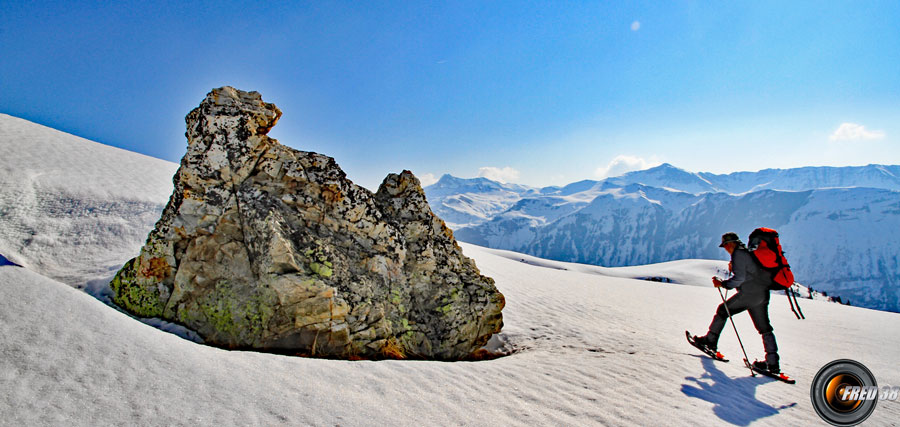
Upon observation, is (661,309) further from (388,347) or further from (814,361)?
→ (388,347)

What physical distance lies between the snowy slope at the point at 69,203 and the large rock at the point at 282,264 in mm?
2363

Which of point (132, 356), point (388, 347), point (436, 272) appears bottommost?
point (388, 347)

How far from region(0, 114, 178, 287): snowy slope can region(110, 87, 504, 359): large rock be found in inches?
93.0

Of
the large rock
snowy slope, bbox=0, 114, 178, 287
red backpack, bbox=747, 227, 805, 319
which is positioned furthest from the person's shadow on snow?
snowy slope, bbox=0, 114, 178, 287

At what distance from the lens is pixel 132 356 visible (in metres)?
3.81

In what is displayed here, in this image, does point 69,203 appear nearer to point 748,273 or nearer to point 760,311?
point 748,273

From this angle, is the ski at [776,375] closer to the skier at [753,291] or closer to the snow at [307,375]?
the skier at [753,291]

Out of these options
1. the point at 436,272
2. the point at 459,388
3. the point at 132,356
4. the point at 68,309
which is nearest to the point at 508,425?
the point at 459,388

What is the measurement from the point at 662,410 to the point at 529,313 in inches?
256

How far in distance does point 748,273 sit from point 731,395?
100.0 inches

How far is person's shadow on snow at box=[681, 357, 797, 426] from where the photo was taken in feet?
16.3

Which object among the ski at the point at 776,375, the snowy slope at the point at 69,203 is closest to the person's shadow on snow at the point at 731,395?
the ski at the point at 776,375

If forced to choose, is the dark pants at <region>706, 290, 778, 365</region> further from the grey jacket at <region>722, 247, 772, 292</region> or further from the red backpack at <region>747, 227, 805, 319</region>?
the red backpack at <region>747, 227, 805, 319</region>

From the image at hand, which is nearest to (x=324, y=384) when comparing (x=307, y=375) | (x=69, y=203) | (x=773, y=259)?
(x=307, y=375)
